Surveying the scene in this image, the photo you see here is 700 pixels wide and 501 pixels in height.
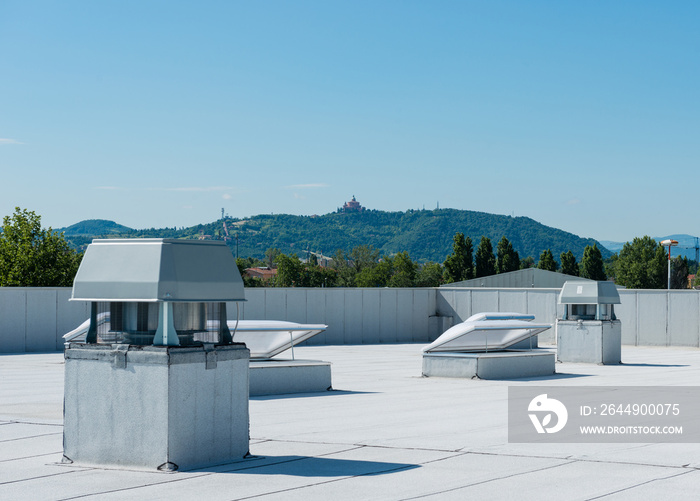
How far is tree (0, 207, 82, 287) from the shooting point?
58.6 meters

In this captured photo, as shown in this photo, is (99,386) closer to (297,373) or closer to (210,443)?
(210,443)

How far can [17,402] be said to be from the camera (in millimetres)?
15117

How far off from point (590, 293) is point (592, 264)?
94.1m

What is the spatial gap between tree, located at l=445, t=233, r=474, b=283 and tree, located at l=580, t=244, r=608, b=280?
1663cm

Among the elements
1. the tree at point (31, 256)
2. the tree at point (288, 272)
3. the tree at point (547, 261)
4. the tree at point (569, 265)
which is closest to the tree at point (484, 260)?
the tree at point (547, 261)

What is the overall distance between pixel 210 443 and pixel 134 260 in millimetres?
2004

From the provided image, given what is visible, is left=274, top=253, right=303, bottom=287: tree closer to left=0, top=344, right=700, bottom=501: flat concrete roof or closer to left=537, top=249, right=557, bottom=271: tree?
left=537, top=249, right=557, bottom=271: tree

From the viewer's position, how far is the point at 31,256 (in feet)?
196

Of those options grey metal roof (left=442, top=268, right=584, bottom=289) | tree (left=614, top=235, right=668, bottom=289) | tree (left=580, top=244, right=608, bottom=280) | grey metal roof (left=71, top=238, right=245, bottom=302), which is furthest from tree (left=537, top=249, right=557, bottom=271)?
grey metal roof (left=71, top=238, right=245, bottom=302)

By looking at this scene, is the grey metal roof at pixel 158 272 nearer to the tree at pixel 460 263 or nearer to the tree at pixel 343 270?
the tree at pixel 460 263

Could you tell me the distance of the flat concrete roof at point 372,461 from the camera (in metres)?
7.72

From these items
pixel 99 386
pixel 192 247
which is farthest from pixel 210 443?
pixel 192 247
